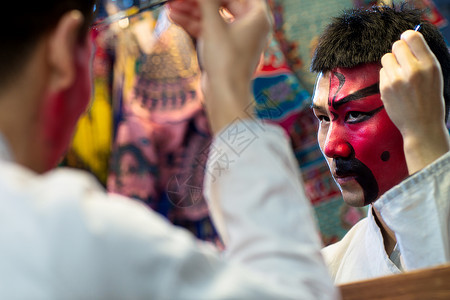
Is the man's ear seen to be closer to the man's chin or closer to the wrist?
the wrist

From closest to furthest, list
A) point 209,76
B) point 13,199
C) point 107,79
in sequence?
point 13,199
point 209,76
point 107,79

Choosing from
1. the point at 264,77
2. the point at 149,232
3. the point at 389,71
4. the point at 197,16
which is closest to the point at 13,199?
the point at 149,232

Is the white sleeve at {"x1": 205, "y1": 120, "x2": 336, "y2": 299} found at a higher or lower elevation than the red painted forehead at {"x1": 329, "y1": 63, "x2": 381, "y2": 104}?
higher

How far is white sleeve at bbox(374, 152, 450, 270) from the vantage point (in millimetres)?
724

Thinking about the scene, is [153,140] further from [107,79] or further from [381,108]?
[381,108]

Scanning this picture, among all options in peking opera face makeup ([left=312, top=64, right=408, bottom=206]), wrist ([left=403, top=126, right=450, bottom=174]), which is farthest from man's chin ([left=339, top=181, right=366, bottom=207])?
wrist ([left=403, top=126, right=450, bottom=174])

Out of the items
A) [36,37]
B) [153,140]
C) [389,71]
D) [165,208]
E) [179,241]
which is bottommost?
[165,208]

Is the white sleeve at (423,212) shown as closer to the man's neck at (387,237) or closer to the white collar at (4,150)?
the man's neck at (387,237)

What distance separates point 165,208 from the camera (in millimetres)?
1396

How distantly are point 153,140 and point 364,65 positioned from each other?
549 mm

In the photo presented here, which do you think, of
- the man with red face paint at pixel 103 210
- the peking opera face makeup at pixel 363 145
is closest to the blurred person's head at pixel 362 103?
the peking opera face makeup at pixel 363 145

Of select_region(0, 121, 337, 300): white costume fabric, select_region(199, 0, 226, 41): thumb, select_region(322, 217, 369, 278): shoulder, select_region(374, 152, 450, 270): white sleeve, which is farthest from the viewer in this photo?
select_region(322, 217, 369, 278): shoulder

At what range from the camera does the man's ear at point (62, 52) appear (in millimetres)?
456

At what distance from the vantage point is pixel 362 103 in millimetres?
1000
